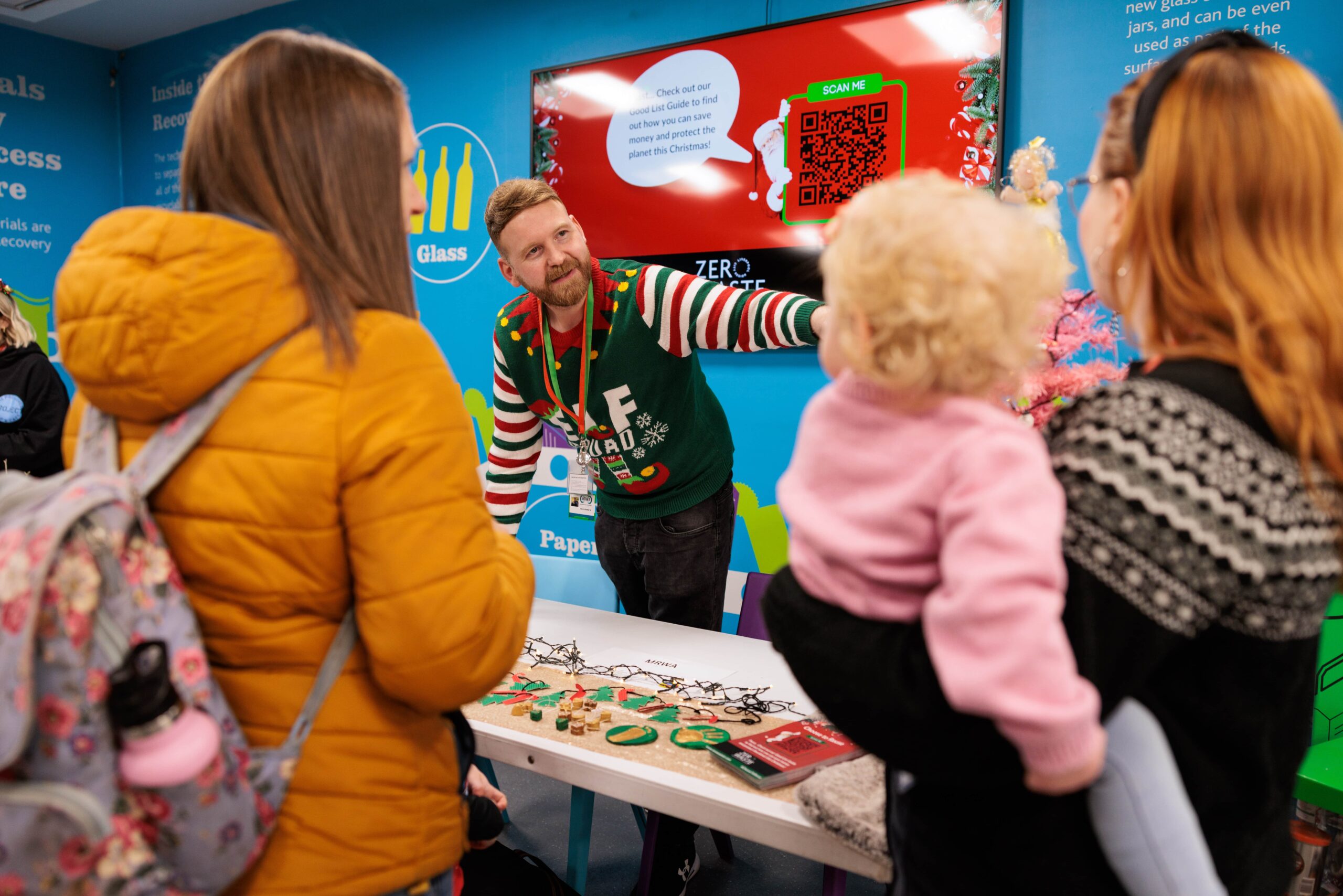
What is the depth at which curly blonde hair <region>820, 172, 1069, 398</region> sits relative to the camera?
722 mm

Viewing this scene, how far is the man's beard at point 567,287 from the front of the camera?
90.8 inches

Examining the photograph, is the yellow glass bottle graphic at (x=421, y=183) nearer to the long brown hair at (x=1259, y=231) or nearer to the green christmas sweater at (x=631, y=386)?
the green christmas sweater at (x=631, y=386)

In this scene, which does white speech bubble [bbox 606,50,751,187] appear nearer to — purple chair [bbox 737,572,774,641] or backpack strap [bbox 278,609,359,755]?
purple chair [bbox 737,572,774,641]

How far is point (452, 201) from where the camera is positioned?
4.20 m

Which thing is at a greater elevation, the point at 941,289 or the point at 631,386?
the point at 941,289

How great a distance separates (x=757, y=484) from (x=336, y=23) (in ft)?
10.7

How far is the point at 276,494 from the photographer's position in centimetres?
82

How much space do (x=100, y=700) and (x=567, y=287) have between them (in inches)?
67.7

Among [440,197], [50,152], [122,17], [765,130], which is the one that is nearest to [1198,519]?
[765,130]

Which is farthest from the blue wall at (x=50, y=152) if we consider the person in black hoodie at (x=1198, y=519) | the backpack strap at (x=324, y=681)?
the person in black hoodie at (x=1198, y=519)

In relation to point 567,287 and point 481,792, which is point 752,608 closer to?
point 567,287

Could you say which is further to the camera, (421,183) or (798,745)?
(421,183)

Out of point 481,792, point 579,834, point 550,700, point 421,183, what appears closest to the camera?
point 481,792

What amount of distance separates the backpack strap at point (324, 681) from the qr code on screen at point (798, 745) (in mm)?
803
